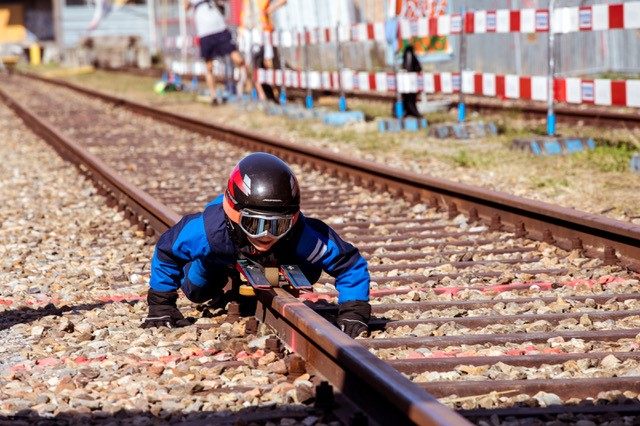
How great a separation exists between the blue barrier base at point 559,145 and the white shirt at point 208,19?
33.7 ft

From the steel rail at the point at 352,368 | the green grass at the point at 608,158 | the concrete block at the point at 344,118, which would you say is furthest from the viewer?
the concrete block at the point at 344,118

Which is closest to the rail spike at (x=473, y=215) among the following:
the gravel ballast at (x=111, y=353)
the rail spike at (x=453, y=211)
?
the rail spike at (x=453, y=211)

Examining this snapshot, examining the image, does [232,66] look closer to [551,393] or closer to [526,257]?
[526,257]

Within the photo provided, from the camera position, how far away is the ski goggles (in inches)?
207

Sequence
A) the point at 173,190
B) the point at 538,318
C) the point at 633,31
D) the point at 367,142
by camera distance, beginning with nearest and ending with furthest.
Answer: the point at 538,318, the point at 173,190, the point at 367,142, the point at 633,31

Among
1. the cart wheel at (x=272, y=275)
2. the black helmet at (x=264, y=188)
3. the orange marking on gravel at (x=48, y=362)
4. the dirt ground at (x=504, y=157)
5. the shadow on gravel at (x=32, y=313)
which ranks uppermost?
the black helmet at (x=264, y=188)

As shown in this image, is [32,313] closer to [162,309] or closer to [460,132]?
[162,309]

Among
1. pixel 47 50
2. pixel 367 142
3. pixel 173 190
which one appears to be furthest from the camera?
pixel 47 50

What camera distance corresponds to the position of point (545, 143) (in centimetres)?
1264

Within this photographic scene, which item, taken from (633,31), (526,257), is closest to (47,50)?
(633,31)

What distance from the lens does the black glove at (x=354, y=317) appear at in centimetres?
541

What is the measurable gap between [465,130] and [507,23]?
5.30ft

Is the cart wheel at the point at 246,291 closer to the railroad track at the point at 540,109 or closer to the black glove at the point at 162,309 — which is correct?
the black glove at the point at 162,309

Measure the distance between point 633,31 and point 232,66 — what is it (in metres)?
8.91
